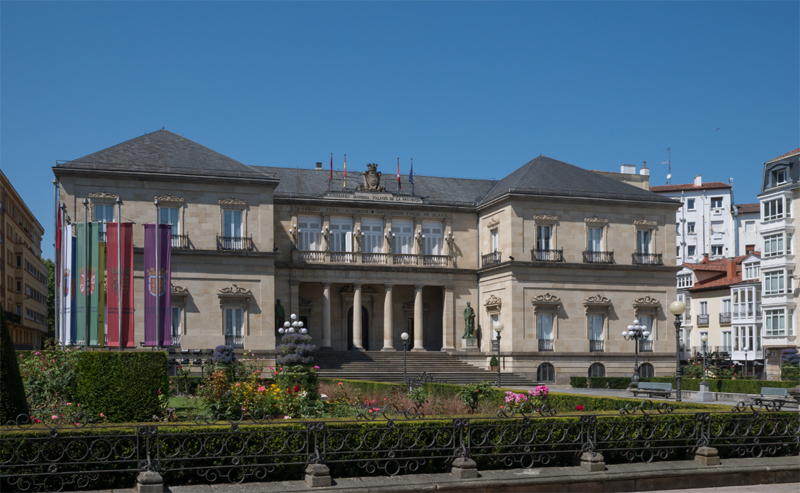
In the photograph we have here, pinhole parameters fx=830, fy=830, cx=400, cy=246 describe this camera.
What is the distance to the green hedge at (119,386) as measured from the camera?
52.3ft

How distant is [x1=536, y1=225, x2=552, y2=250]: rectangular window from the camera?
46.3 metres

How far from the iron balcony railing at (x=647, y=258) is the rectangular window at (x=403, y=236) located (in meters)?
12.9

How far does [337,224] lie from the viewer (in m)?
→ 47.6

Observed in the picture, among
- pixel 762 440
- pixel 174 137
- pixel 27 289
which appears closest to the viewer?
pixel 762 440

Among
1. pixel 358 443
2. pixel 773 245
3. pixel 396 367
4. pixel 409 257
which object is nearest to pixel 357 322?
pixel 396 367

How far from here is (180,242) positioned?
4194cm

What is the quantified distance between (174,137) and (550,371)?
79.8 ft

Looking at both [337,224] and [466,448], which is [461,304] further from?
[466,448]

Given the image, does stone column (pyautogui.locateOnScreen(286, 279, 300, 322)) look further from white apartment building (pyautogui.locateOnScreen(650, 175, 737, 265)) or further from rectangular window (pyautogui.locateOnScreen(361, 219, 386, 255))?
white apartment building (pyautogui.locateOnScreen(650, 175, 737, 265))

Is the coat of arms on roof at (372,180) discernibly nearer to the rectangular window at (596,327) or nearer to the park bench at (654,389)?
the rectangular window at (596,327)

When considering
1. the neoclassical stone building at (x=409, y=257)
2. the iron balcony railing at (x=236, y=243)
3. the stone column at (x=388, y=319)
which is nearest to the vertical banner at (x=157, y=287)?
the neoclassical stone building at (x=409, y=257)

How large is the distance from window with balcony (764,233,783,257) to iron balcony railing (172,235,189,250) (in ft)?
125

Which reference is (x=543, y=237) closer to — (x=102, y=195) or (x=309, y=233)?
(x=309, y=233)

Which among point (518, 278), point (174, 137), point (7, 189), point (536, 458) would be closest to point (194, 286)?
point (174, 137)
